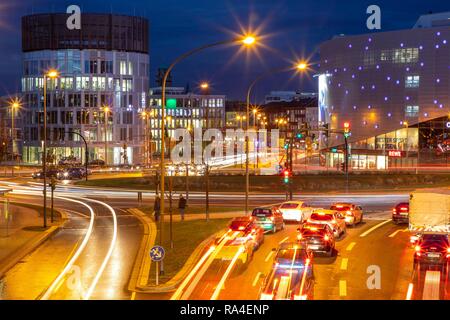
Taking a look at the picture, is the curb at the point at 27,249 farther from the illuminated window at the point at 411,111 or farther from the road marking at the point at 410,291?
the illuminated window at the point at 411,111

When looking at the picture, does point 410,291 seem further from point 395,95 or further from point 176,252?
point 395,95

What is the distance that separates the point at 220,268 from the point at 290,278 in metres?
6.30

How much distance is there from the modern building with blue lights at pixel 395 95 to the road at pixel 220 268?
7202 centimetres

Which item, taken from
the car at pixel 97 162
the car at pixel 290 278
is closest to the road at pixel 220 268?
the car at pixel 290 278

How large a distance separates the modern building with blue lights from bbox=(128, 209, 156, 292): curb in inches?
2980

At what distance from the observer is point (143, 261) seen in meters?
26.6

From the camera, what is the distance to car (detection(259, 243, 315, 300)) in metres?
17.4

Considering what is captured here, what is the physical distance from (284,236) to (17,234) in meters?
14.6

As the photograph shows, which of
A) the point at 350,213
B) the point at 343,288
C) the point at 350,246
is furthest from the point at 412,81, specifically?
the point at 343,288

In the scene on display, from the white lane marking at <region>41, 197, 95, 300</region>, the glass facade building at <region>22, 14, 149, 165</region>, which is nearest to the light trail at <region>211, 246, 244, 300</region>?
the white lane marking at <region>41, 197, 95, 300</region>

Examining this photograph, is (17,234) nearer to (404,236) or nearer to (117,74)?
(404,236)

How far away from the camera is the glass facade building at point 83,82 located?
396 feet

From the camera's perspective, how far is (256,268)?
984 inches
